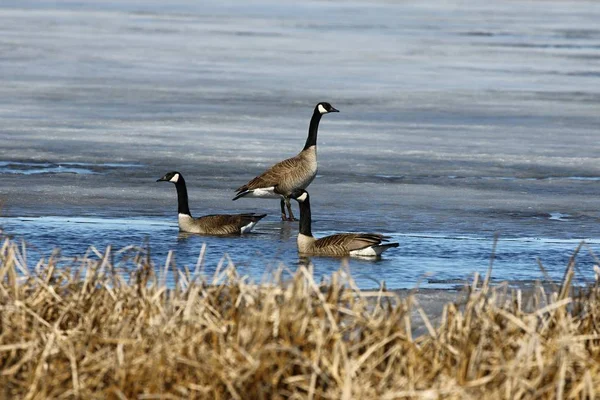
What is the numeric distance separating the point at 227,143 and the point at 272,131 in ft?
4.67

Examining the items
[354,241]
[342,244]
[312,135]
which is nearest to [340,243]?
[342,244]

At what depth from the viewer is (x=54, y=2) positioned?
4994 centimetres

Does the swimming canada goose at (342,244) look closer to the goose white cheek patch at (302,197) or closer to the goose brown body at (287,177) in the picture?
the goose white cheek patch at (302,197)

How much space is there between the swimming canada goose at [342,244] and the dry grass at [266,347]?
10.5ft

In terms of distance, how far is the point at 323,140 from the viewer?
16188mm

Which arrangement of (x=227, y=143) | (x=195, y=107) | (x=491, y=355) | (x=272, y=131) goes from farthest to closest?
(x=195, y=107) → (x=272, y=131) → (x=227, y=143) → (x=491, y=355)

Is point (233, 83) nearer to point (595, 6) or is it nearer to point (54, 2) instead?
point (54, 2)

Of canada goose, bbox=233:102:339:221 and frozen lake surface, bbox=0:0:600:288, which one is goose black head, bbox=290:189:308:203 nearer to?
frozen lake surface, bbox=0:0:600:288

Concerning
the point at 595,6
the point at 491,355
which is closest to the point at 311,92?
the point at 491,355

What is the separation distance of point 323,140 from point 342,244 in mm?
7136

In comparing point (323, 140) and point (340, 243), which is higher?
point (323, 140)

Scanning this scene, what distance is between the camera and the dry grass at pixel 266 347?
4.84 metres

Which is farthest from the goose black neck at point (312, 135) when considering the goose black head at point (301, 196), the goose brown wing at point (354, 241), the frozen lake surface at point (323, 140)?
the goose brown wing at point (354, 241)

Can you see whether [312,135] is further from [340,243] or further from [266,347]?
[266,347]
